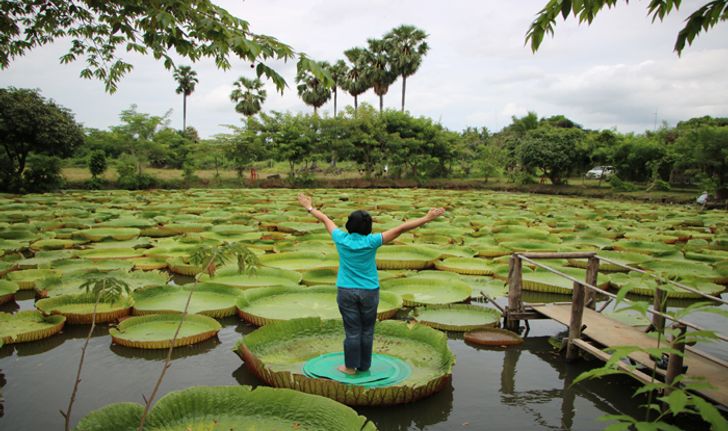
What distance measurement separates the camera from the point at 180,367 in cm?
491

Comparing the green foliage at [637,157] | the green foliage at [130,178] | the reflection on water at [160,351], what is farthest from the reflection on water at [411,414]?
the green foliage at [637,157]

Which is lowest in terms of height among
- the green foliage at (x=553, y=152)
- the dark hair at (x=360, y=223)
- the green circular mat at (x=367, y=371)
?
the green circular mat at (x=367, y=371)

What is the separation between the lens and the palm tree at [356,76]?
4209 cm

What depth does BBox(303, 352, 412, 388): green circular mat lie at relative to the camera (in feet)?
13.3

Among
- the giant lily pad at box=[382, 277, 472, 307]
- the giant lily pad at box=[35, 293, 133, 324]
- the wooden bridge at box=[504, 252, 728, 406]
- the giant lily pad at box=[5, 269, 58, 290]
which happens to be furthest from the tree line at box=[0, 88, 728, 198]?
the wooden bridge at box=[504, 252, 728, 406]

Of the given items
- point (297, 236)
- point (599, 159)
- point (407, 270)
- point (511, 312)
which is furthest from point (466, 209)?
point (599, 159)

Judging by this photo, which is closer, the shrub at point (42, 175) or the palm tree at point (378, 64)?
the shrub at point (42, 175)

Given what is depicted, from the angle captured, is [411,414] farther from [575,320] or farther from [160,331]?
[160,331]

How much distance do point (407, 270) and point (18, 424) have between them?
588cm

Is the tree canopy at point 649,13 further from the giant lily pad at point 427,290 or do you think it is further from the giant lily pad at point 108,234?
the giant lily pad at point 108,234

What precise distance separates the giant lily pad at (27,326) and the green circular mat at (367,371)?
120 inches

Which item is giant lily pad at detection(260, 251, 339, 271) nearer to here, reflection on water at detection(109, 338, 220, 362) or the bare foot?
reflection on water at detection(109, 338, 220, 362)

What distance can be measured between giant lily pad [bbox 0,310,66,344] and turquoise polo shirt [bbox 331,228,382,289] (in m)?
3.60

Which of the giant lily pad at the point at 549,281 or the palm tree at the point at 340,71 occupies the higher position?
the palm tree at the point at 340,71
